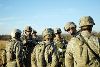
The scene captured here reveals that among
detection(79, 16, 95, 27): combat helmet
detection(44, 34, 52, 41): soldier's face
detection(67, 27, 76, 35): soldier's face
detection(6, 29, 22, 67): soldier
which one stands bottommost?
detection(6, 29, 22, 67): soldier

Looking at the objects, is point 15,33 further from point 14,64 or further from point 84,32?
point 84,32

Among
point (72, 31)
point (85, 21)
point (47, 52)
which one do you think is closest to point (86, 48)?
point (85, 21)

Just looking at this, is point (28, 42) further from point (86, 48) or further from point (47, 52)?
point (86, 48)

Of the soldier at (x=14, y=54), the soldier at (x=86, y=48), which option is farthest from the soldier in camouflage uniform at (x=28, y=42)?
the soldier at (x=86, y=48)

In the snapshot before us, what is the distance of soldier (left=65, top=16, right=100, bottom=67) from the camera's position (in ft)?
20.4

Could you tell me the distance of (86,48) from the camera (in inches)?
245

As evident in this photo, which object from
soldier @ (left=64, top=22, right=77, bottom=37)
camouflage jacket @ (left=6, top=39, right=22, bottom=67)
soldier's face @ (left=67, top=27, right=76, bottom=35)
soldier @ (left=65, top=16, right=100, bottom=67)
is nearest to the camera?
soldier @ (left=65, top=16, right=100, bottom=67)

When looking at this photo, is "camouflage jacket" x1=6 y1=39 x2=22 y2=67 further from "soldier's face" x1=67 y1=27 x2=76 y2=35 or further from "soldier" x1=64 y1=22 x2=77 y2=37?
"soldier's face" x1=67 y1=27 x2=76 y2=35

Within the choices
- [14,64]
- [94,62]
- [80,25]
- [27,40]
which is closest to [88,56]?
[94,62]

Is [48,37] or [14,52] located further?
[14,52]

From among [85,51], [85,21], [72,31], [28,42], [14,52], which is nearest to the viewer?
[85,51]

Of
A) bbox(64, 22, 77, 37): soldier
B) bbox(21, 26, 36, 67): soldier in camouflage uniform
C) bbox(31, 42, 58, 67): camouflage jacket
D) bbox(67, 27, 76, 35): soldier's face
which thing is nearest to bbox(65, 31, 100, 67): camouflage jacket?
bbox(31, 42, 58, 67): camouflage jacket

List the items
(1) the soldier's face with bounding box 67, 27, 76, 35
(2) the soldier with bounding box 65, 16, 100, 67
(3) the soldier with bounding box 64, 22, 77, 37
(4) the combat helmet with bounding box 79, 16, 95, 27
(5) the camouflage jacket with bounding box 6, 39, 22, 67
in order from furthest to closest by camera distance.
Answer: (1) the soldier's face with bounding box 67, 27, 76, 35 < (3) the soldier with bounding box 64, 22, 77, 37 < (5) the camouflage jacket with bounding box 6, 39, 22, 67 < (4) the combat helmet with bounding box 79, 16, 95, 27 < (2) the soldier with bounding box 65, 16, 100, 67

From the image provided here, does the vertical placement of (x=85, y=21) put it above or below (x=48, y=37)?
above
